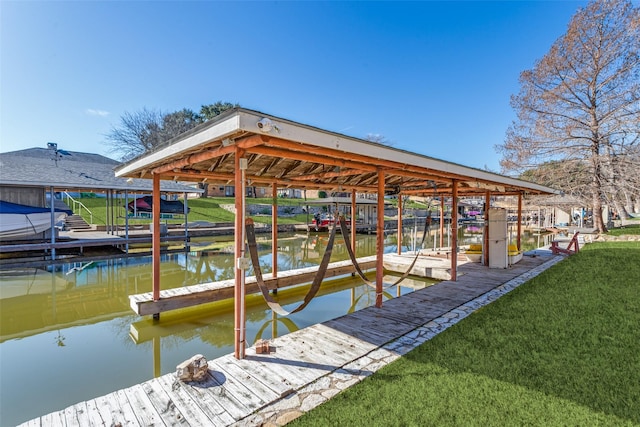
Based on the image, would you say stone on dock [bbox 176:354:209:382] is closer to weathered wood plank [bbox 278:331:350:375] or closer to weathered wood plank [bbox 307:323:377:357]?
weathered wood plank [bbox 278:331:350:375]

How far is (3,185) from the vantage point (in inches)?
440

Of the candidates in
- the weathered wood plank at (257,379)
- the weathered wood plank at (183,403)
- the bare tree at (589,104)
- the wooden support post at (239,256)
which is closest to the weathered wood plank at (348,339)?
the weathered wood plank at (257,379)

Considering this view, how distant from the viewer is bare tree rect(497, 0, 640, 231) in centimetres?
1210

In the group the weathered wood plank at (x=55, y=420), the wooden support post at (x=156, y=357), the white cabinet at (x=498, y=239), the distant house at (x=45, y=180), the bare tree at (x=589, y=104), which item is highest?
the bare tree at (x=589, y=104)

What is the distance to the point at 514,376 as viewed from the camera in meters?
2.68

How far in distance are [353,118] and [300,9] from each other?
2280cm

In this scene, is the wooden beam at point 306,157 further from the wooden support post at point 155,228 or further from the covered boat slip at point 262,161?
the wooden support post at point 155,228

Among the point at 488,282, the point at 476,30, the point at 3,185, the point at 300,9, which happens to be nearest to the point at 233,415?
the point at 488,282

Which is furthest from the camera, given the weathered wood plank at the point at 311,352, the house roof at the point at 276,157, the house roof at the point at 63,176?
the house roof at the point at 63,176

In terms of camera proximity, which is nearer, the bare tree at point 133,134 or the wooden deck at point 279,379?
the wooden deck at point 279,379

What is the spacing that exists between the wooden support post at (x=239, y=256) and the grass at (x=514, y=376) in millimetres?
1184

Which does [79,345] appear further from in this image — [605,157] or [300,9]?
[605,157]

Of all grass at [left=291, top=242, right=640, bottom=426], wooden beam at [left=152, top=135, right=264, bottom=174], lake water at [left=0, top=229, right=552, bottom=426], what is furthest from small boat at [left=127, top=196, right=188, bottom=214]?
grass at [left=291, top=242, right=640, bottom=426]

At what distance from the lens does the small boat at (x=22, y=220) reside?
10.3 meters
